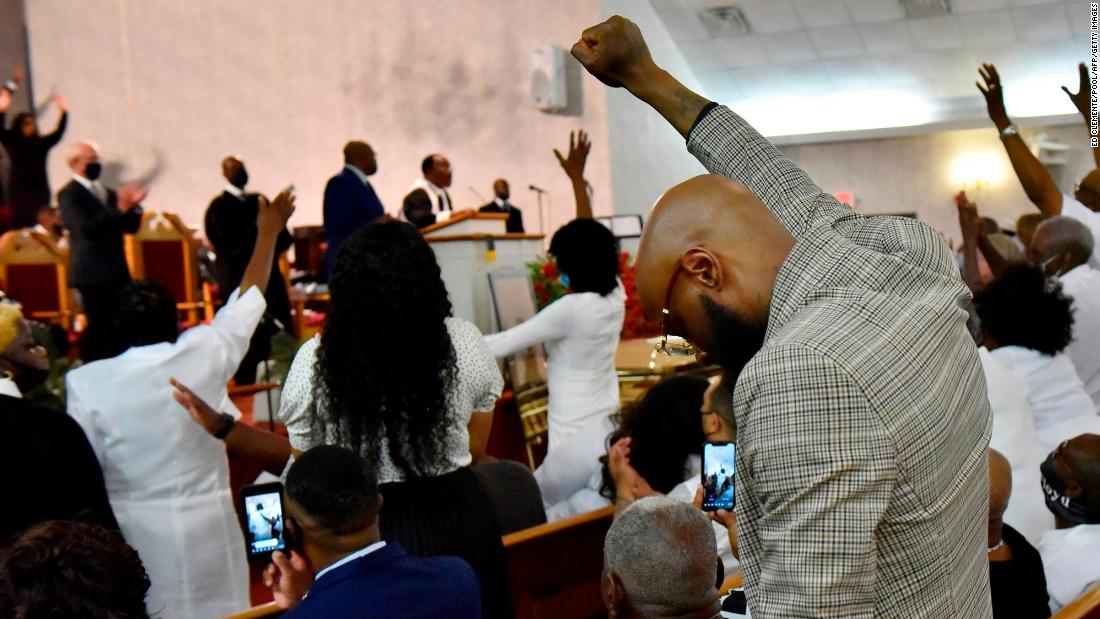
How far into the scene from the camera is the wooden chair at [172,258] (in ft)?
29.2

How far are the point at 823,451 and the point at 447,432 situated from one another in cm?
149

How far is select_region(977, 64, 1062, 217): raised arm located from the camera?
3.95 meters

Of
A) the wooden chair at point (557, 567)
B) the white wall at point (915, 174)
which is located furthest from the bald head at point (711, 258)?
the white wall at point (915, 174)

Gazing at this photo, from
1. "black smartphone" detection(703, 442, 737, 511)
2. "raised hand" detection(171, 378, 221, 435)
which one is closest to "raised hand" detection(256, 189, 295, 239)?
"raised hand" detection(171, 378, 221, 435)

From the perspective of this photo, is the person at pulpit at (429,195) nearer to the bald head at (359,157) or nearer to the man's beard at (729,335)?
the bald head at (359,157)

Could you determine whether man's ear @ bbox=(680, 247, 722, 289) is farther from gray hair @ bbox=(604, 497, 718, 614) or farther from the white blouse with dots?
the white blouse with dots

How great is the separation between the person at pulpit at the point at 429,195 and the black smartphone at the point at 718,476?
222 inches

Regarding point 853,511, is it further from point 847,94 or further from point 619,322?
point 847,94

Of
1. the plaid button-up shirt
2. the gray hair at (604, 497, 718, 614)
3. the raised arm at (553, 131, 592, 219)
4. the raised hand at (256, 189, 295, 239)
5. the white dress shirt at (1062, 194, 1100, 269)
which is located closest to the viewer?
the plaid button-up shirt

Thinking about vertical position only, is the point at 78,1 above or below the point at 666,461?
above

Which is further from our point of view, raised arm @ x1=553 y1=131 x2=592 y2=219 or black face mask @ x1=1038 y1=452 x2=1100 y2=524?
raised arm @ x1=553 y1=131 x2=592 y2=219

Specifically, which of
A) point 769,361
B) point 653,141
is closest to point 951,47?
point 653,141

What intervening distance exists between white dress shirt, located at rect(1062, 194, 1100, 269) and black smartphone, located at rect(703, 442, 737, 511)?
313cm

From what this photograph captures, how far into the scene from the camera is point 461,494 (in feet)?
7.87
